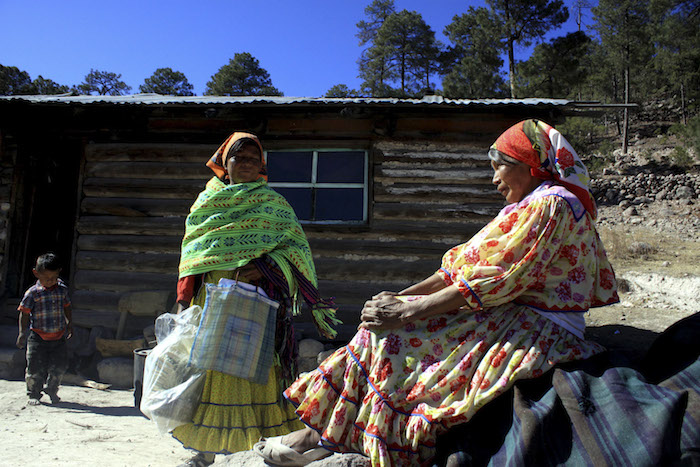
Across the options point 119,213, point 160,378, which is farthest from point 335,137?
point 160,378

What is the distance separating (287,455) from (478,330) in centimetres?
92

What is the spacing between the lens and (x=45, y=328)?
4805 millimetres

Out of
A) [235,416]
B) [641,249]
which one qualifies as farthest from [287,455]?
[641,249]

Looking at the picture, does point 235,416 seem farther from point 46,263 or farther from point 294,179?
point 294,179

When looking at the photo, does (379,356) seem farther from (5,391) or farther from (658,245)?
(658,245)

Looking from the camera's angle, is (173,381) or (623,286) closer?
(173,381)

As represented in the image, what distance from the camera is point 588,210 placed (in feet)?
5.99

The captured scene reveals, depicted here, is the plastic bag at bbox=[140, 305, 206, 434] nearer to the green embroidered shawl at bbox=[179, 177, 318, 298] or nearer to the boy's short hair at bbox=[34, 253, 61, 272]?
the green embroidered shawl at bbox=[179, 177, 318, 298]

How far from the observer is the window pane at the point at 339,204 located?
6.18m

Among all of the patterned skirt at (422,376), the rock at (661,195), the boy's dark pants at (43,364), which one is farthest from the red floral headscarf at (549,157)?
the rock at (661,195)

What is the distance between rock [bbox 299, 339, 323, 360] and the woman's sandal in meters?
3.43

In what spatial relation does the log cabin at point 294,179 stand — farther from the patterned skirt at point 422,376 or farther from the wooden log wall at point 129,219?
the patterned skirt at point 422,376

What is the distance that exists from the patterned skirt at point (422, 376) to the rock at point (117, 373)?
461cm

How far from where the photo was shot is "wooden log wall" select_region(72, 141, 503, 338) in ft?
19.8
